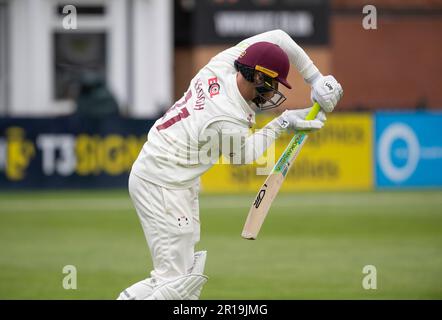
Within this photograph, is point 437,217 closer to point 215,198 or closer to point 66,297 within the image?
point 215,198

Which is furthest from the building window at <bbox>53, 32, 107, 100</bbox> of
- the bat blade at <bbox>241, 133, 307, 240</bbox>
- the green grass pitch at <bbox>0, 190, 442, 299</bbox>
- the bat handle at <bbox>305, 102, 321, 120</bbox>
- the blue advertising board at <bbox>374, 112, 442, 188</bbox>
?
the bat handle at <bbox>305, 102, 321, 120</bbox>

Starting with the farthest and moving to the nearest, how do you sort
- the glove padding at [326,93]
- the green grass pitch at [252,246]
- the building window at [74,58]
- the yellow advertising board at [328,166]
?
1. the building window at [74,58]
2. the yellow advertising board at [328,166]
3. the green grass pitch at [252,246]
4. the glove padding at [326,93]

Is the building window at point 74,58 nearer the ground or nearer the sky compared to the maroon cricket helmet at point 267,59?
nearer the ground

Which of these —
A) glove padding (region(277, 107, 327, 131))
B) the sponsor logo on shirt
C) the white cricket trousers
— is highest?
the sponsor logo on shirt

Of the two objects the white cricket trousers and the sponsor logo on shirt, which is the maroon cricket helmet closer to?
the sponsor logo on shirt

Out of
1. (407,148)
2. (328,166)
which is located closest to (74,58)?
(328,166)

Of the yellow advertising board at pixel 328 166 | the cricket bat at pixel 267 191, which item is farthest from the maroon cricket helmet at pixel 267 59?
the yellow advertising board at pixel 328 166

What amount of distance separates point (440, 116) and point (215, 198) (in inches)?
175

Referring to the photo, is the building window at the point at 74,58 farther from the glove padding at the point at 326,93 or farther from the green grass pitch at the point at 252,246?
the glove padding at the point at 326,93

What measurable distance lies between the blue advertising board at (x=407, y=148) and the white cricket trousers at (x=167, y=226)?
39.9 ft

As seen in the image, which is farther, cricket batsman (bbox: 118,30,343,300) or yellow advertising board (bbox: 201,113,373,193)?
yellow advertising board (bbox: 201,113,373,193)

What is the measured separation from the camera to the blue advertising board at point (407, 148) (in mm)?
18688

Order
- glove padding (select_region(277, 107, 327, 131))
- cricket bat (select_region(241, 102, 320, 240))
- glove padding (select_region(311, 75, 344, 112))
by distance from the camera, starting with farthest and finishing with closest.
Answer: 1. cricket bat (select_region(241, 102, 320, 240))
2. glove padding (select_region(311, 75, 344, 112))
3. glove padding (select_region(277, 107, 327, 131))

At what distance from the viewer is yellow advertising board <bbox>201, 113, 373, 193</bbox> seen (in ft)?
59.5
